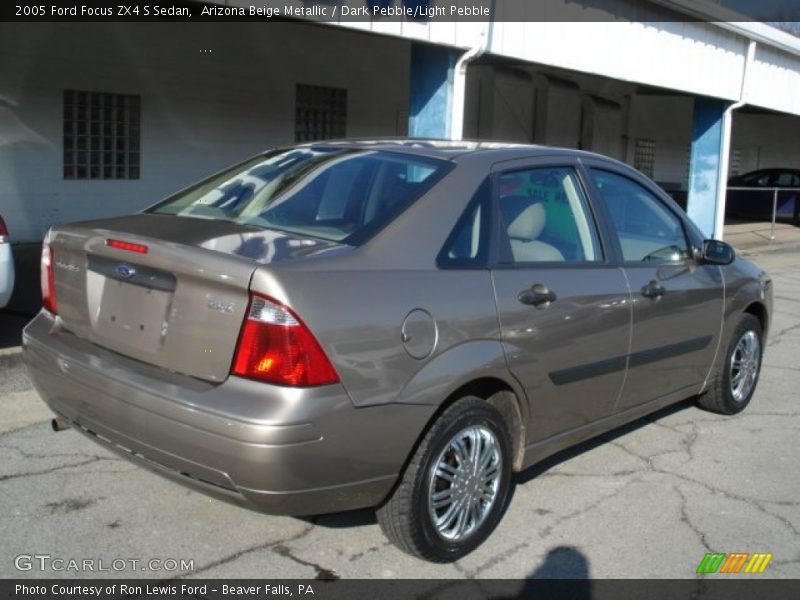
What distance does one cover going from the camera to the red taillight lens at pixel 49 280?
12.3ft

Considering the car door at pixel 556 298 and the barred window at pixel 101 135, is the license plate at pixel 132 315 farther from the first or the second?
the barred window at pixel 101 135

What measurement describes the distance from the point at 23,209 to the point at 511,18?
631 centimetres

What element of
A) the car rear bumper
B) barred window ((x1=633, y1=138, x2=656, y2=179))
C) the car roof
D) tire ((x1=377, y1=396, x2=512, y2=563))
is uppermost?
barred window ((x1=633, y1=138, x2=656, y2=179))

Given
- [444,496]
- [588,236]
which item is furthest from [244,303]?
[588,236]

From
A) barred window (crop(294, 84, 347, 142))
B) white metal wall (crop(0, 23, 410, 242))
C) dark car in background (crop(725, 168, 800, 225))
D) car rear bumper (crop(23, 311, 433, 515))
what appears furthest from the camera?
dark car in background (crop(725, 168, 800, 225))

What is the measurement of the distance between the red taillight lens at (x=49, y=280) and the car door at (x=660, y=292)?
264cm

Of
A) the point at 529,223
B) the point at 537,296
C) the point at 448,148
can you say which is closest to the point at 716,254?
the point at 529,223

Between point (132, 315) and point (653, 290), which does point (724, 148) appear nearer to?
point (653, 290)

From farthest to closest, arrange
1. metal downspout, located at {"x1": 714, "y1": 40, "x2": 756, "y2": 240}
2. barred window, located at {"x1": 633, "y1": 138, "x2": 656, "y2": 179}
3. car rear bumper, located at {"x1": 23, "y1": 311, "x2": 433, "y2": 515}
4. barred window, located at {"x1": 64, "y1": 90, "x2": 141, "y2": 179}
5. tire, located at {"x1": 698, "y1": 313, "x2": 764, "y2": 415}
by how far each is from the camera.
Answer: barred window, located at {"x1": 633, "y1": 138, "x2": 656, "y2": 179} < metal downspout, located at {"x1": 714, "y1": 40, "x2": 756, "y2": 240} < barred window, located at {"x1": 64, "y1": 90, "x2": 141, "y2": 179} < tire, located at {"x1": 698, "y1": 313, "x2": 764, "y2": 415} < car rear bumper, located at {"x1": 23, "y1": 311, "x2": 433, "y2": 515}

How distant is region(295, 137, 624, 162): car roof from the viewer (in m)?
3.94

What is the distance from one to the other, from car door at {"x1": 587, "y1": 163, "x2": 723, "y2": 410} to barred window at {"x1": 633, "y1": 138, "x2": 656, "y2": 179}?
18.6 metres

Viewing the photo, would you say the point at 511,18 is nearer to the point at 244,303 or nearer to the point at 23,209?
the point at 23,209

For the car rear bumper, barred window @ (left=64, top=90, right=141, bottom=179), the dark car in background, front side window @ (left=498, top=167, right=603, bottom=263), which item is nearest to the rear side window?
front side window @ (left=498, top=167, right=603, bottom=263)

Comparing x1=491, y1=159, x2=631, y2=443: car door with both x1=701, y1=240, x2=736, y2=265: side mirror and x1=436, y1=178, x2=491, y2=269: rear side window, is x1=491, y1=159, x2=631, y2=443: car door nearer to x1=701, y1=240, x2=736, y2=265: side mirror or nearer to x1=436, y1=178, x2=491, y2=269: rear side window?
x1=436, y1=178, x2=491, y2=269: rear side window
